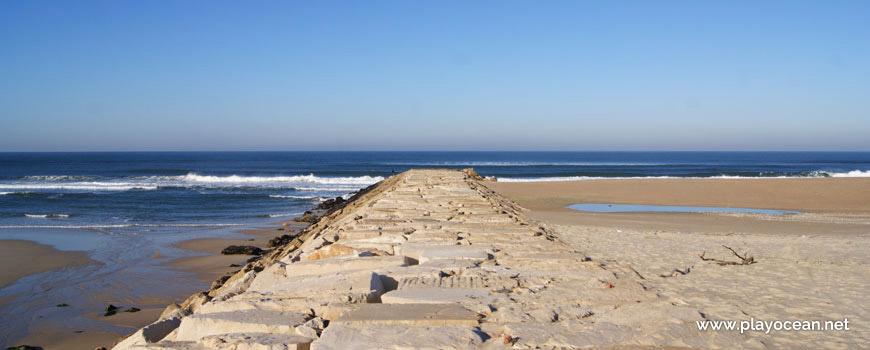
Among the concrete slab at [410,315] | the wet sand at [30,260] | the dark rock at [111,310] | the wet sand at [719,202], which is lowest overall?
the wet sand at [30,260]

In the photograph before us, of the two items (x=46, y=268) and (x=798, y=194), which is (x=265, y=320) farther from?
(x=798, y=194)

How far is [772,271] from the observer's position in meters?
4.54

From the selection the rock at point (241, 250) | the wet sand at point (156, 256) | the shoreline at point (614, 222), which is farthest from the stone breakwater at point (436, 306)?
the rock at point (241, 250)

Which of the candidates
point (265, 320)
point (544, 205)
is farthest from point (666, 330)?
point (544, 205)

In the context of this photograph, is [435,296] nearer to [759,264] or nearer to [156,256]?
[759,264]

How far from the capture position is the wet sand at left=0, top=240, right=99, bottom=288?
833 centimetres

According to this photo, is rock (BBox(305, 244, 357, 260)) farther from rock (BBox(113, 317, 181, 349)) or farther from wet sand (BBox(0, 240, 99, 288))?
wet sand (BBox(0, 240, 99, 288))

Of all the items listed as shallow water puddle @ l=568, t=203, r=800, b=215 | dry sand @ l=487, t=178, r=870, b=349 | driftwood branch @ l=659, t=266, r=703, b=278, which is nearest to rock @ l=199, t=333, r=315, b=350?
dry sand @ l=487, t=178, r=870, b=349

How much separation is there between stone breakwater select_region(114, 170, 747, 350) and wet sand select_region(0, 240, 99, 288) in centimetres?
621

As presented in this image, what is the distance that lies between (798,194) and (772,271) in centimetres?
1914

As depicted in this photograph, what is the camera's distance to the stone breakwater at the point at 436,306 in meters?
2.39

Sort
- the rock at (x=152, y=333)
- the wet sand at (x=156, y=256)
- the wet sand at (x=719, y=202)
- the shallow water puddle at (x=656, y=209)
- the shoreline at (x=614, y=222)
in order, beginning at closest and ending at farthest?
the rock at (x=152, y=333) < the wet sand at (x=156, y=256) < the shoreline at (x=614, y=222) < the wet sand at (x=719, y=202) < the shallow water puddle at (x=656, y=209)

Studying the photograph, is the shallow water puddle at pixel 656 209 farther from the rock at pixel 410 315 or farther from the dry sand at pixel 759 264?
the rock at pixel 410 315

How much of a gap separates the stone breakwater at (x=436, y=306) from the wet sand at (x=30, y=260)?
621 centimetres
